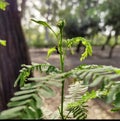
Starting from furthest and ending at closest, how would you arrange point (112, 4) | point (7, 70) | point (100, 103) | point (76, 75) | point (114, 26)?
point (114, 26) → point (112, 4) → point (100, 103) → point (7, 70) → point (76, 75)

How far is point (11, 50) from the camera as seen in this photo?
20.4ft

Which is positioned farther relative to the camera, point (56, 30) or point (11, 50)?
point (11, 50)

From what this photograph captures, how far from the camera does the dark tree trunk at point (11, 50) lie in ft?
19.3

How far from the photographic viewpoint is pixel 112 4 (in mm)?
14625

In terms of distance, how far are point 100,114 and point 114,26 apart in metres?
8.88

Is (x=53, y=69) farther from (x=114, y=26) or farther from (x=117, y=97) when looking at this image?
(x=114, y=26)

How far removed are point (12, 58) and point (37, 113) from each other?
547 cm

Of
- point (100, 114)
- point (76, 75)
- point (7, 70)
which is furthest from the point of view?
A: point (100, 114)

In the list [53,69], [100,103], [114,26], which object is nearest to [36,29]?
[114,26]

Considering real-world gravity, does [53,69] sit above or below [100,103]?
above

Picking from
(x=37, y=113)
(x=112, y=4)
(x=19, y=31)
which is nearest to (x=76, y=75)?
(x=37, y=113)

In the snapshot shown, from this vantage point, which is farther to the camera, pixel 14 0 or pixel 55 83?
pixel 14 0

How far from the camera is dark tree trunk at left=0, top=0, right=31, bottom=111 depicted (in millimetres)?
5887

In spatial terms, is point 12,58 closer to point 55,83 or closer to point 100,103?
point 100,103
